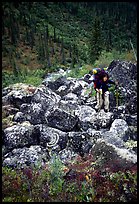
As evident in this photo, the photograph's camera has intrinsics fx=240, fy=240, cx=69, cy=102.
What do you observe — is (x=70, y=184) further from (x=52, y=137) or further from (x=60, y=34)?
(x=60, y=34)

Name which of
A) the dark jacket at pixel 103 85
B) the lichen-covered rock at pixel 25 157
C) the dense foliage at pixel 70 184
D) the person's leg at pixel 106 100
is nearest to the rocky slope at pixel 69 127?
the lichen-covered rock at pixel 25 157

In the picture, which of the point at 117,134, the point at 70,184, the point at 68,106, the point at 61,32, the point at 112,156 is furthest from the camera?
the point at 61,32

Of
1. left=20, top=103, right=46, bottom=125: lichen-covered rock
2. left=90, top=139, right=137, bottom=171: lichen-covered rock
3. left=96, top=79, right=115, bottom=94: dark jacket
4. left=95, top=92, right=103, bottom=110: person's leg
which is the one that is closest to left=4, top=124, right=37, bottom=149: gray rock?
left=20, top=103, right=46, bottom=125: lichen-covered rock

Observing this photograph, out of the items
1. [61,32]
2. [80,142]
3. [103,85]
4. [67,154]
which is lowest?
[61,32]

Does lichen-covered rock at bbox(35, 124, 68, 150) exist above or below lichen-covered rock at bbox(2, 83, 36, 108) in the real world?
below

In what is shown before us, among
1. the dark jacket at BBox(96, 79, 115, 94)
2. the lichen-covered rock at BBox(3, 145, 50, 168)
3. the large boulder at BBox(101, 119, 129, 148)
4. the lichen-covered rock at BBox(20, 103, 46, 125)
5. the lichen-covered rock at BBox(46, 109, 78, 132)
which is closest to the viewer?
the lichen-covered rock at BBox(3, 145, 50, 168)

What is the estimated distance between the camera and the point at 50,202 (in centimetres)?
686

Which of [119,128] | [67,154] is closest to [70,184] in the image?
[67,154]

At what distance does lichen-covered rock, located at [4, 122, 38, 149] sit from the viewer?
9344 mm

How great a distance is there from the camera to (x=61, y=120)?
10367 mm

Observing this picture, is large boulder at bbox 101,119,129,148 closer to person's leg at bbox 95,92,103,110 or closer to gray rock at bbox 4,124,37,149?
person's leg at bbox 95,92,103,110

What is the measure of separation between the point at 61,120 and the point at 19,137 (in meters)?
1.97

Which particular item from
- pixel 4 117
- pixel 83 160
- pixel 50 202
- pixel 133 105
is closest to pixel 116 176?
pixel 83 160

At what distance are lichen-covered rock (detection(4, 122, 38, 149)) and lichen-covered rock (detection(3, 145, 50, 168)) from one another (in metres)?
0.40
